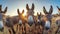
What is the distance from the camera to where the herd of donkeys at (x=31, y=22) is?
242cm

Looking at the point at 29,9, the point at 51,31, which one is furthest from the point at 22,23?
the point at 51,31

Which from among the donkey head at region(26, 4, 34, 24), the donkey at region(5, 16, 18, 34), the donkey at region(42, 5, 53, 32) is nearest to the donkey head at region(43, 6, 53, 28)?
the donkey at region(42, 5, 53, 32)

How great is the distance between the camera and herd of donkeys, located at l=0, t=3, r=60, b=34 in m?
2.42

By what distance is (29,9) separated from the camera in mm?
2451

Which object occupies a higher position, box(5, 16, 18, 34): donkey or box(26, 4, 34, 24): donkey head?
box(26, 4, 34, 24): donkey head

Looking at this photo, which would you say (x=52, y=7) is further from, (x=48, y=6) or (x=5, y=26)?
(x=5, y=26)

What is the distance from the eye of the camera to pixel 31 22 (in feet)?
7.98

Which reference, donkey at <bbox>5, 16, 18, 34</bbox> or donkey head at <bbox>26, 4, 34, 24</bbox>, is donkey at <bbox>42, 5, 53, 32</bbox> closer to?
donkey head at <bbox>26, 4, 34, 24</bbox>

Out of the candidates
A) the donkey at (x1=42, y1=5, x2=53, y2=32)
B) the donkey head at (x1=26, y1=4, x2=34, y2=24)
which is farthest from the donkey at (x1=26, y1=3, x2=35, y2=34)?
the donkey at (x1=42, y1=5, x2=53, y2=32)

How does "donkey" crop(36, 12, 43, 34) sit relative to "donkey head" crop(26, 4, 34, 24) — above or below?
below

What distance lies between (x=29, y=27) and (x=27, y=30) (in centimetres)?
5

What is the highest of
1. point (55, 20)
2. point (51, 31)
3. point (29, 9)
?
point (29, 9)

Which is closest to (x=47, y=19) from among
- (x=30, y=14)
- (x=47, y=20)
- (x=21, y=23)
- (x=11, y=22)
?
(x=47, y=20)

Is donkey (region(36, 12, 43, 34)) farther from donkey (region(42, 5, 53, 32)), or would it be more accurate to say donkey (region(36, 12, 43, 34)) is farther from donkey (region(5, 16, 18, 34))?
donkey (region(5, 16, 18, 34))
